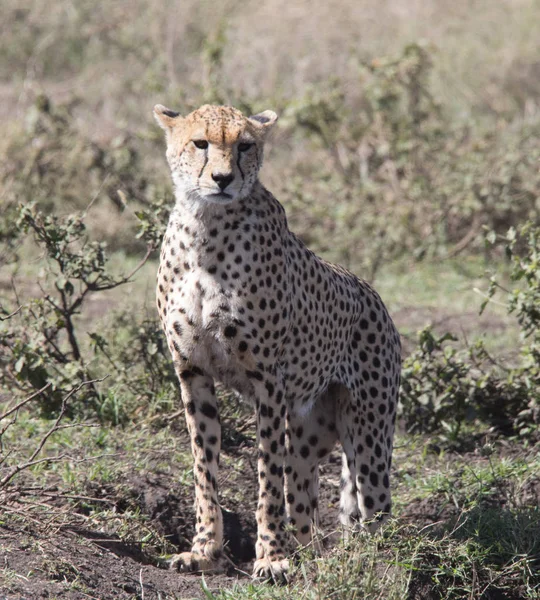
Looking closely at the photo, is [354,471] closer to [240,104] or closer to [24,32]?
[240,104]

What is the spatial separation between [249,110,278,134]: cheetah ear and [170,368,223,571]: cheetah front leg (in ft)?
3.07

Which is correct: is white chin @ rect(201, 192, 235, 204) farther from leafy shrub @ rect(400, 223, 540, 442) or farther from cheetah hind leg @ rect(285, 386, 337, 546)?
leafy shrub @ rect(400, 223, 540, 442)

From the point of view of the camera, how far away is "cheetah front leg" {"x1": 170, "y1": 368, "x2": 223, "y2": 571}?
380 cm

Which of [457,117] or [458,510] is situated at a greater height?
[457,117]

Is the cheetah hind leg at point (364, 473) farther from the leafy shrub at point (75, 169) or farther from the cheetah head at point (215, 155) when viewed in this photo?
the leafy shrub at point (75, 169)

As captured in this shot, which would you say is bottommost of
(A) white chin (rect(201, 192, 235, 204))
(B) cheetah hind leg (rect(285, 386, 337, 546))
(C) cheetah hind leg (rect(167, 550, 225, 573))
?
(C) cheetah hind leg (rect(167, 550, 225, 573))

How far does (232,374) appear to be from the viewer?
12.5 ft

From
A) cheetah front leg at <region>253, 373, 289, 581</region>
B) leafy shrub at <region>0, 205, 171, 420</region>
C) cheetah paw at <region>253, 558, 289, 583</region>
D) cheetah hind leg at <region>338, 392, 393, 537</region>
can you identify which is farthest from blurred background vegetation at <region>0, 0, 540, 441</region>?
cheetah paw at <region>253, 558, 289, 583</region>

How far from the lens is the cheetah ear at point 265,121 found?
12.6 feet

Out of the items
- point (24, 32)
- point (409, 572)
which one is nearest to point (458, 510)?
point (409, 572)

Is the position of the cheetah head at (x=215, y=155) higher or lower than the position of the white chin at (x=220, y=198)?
higher

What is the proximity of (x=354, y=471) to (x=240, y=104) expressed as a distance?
3866 mm

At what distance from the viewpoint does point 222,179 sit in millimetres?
3559

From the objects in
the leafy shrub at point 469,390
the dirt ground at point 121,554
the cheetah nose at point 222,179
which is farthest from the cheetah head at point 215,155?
the leafy shrub at point 469,390
